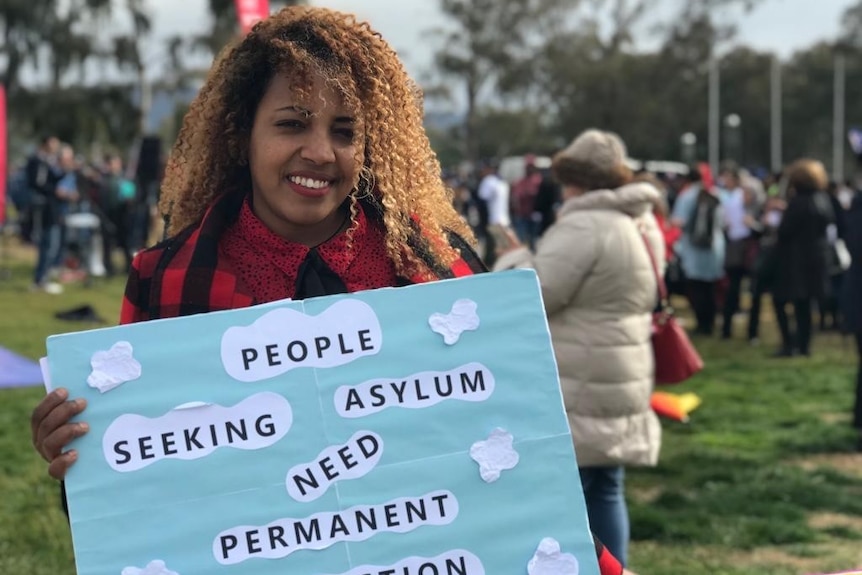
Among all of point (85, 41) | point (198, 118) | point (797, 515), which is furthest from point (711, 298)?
point (85, 41)

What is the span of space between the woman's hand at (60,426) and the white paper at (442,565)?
19.5 inches

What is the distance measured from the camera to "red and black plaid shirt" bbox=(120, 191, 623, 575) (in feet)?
6.64

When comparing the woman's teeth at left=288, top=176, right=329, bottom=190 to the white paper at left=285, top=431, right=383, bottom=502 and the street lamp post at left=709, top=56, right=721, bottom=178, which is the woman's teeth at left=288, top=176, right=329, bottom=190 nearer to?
the white paper at left=285, top=431, right=383, bottom=502

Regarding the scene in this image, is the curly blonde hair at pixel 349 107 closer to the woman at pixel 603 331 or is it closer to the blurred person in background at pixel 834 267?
the woman at pixel 603 331

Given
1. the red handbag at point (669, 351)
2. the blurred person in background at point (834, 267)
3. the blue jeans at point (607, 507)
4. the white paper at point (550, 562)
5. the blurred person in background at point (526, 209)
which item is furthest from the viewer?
the blurred person in background at point (526, 209)

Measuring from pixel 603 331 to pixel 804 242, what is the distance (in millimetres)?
6807

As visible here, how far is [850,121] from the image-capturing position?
63.0m

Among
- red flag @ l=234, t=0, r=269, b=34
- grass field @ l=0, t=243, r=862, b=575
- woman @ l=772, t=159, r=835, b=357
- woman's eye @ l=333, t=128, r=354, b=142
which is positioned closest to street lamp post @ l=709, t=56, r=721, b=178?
woman @ l=772, t=159, r=835, b=357

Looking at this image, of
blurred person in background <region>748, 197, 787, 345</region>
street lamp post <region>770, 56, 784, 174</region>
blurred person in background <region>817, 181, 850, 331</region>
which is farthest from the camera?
street lamp post <region>770, 56, 784, 174</region>

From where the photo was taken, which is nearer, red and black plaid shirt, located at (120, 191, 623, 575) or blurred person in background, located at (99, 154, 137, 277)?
red and black plaid shirt, located at (120, 191, 623, 575)

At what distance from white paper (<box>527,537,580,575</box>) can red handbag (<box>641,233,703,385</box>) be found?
9.93ft

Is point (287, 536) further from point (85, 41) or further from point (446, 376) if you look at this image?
point (85, 41)

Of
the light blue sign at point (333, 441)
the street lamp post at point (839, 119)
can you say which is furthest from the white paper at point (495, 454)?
the street lamp post at point (839, 119)

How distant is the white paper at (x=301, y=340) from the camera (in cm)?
182
